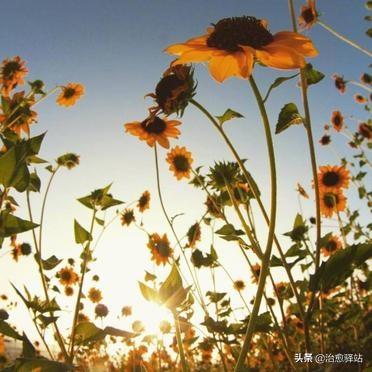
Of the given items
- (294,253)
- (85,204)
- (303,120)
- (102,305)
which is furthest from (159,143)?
(102,305)

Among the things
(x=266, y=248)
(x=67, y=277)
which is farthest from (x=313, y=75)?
(x=67, y=277)

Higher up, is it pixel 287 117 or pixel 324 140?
pixel 324 140

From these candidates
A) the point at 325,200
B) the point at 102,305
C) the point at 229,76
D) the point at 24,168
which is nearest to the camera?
the point at 229,76

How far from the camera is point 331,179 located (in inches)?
137

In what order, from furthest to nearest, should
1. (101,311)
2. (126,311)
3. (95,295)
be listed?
(126,311) → (95,295) → (101,311)

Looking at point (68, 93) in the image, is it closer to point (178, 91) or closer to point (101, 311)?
point (101, 311)

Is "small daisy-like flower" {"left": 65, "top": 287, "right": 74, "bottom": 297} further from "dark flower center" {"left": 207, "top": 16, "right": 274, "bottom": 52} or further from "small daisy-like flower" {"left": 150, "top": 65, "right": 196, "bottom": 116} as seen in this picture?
"dark flower center" {"left": 207, "top": 16, "right": 274, "bottom": 52}

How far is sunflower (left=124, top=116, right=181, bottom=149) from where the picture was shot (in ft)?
7.78

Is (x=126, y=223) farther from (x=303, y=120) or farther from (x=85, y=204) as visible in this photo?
(x=303, y=120)

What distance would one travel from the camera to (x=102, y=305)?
520cm

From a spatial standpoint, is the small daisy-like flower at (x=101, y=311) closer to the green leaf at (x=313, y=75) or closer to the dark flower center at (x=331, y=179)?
the dark flower center at (x=331, y=179)

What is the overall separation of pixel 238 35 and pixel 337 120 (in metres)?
5.24

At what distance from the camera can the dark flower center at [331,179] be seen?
345 centimetres

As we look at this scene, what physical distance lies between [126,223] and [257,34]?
12.8ft
